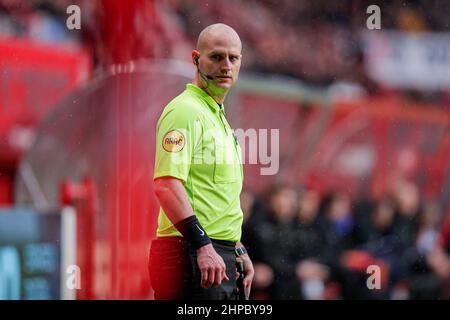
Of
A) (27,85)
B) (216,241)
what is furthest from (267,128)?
(216,241)

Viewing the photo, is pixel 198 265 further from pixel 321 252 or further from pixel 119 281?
pixel 321 252

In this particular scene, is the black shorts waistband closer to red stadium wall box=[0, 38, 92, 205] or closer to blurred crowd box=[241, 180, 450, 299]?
blurred crowd box=[241, 180, 450, 299]

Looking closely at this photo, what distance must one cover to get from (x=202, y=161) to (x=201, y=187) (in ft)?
0.22

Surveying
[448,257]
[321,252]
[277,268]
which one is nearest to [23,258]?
[277,268]

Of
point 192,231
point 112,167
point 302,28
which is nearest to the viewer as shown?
point 192,231

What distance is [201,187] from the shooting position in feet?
10.00

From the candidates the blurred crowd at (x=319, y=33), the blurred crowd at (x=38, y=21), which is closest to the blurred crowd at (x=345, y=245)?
the blurred crowd at (x=319, y=33)

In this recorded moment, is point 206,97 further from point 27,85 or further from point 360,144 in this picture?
point 360,144

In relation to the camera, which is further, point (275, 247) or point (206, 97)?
point (275, 247)

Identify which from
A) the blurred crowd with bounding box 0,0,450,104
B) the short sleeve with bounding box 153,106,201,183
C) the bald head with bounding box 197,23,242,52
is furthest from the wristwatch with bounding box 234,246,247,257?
the blurred crowd with bounding box 0,0,450,104

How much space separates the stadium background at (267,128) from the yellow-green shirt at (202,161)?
2.33 feet

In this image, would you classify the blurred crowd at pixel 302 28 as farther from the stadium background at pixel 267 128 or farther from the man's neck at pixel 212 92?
the man's neck at pixel 212 92

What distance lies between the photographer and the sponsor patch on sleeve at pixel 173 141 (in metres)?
2.98

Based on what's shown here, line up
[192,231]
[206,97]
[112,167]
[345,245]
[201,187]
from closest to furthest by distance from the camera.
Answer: [192,231] → [201,187] → [206,97] → [112,167] → [345,245]
